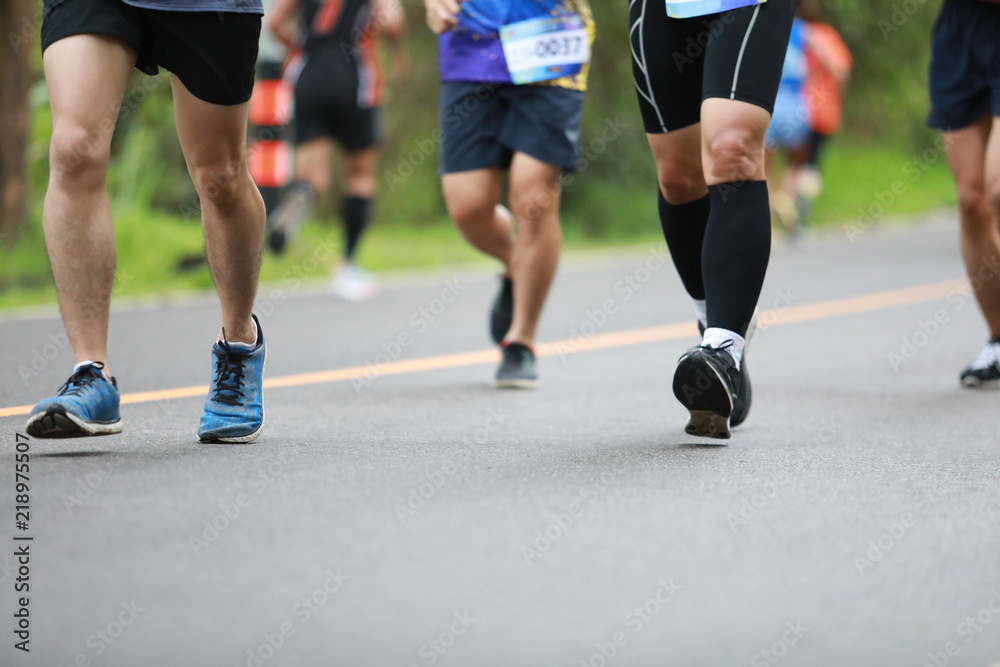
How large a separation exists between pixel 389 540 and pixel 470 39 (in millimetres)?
2946

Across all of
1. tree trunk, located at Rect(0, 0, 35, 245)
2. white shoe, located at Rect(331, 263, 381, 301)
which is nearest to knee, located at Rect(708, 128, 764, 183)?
white shoe, located at Rect(331, 263, 381, 301)

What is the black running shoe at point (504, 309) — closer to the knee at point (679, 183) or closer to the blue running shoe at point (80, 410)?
the knee at point (679, 183)

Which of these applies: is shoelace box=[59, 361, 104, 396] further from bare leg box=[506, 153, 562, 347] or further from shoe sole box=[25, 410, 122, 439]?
bare leg box=[506, 153, 562, 347]

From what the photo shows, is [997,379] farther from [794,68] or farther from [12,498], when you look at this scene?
[794,68]

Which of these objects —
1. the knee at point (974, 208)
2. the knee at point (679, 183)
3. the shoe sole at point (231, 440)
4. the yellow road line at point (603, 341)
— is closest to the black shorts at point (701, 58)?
the knee at point (679, 183)

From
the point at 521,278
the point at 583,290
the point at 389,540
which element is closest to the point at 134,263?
the point at 583,290

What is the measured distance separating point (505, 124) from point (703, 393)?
6.75 feet

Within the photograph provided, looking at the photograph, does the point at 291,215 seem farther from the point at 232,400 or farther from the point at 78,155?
the point at 78,155

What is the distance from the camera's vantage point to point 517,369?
5043 millimetres

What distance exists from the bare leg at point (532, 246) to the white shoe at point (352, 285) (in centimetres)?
317

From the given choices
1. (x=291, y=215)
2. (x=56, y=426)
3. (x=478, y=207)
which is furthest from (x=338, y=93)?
(x=56, y=426)

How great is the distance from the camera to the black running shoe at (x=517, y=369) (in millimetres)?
4992

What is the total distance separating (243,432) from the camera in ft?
11.3

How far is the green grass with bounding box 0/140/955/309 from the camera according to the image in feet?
28.5
